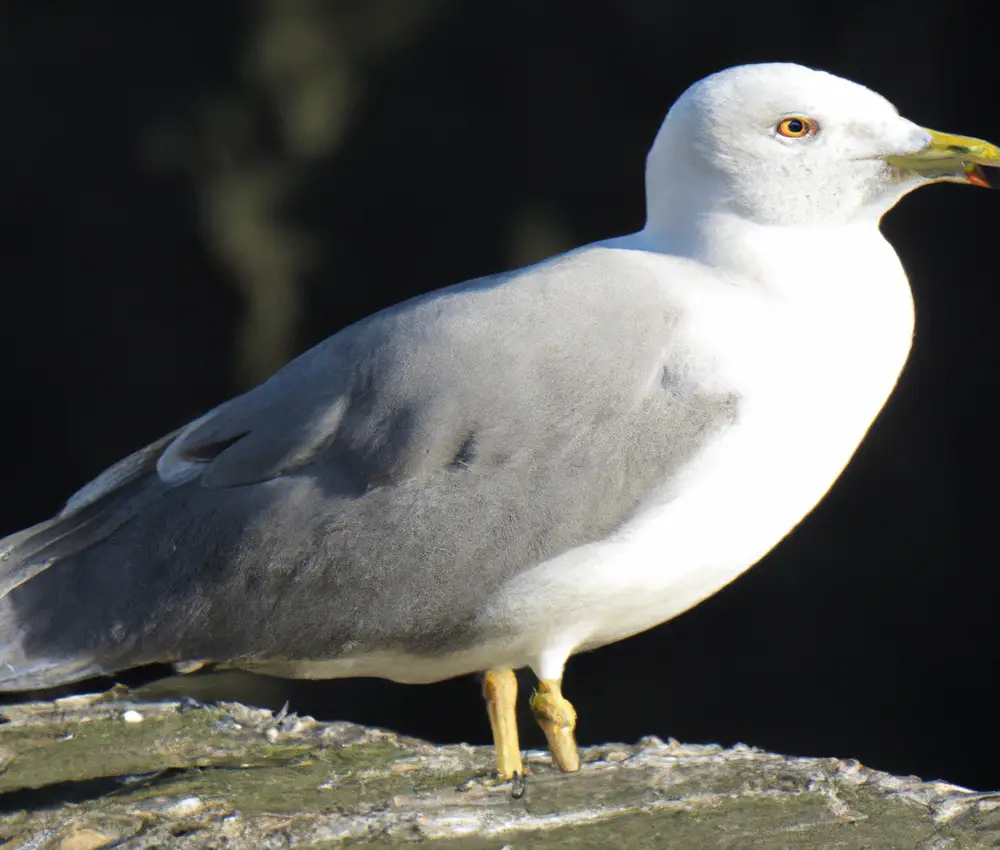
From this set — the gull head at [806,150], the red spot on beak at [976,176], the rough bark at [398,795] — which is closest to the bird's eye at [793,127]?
the gull head at [806,150]

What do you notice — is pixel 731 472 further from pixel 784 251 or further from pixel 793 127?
pixel 793 127

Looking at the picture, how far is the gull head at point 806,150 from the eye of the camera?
1917 mm

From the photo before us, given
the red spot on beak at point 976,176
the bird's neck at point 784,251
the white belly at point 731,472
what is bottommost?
the white belly at point 731,472

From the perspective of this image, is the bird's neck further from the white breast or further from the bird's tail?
the bird's tail

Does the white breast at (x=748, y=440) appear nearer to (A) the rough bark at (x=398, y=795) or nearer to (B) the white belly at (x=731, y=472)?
(B) the white belly at (x=731, y=472)

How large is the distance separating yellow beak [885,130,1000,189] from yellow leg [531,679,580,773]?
2.75 ft

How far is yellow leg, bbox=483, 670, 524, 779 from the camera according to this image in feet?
6.94

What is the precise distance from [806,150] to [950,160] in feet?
0.64

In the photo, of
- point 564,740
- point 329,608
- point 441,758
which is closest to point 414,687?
point 441,758

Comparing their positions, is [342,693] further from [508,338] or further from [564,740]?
[508,338]

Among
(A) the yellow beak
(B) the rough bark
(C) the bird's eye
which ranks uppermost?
(C) the bird's eye

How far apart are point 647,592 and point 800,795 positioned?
1.53 ft

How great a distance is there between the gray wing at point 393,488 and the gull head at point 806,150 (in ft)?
0.61

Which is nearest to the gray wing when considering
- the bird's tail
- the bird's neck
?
the bird's tail
